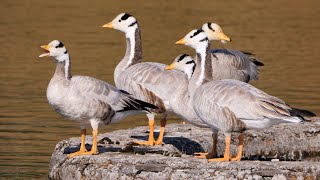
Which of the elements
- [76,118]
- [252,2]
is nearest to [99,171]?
[76,118]

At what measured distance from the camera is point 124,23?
59.9 ft

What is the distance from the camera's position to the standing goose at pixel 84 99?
589 inches

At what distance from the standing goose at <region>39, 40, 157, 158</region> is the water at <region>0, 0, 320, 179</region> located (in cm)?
140

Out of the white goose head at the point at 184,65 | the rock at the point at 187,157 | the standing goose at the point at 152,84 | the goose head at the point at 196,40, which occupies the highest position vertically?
the goose head at the point at 196,40

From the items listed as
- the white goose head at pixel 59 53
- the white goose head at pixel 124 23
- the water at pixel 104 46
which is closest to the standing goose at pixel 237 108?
the white goose head at pixel 59 53

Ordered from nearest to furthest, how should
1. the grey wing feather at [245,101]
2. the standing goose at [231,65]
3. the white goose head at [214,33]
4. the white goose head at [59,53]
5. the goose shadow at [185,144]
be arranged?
the grey wing feather at [245,101] < the white goose head at [59,53] < the goose shadow at [185,144] < the white goose head at [214,33] < the standing goose at [231,65]

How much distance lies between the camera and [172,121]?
21609mm

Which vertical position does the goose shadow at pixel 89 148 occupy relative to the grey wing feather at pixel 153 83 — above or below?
below

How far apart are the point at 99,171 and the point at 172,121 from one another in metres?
7.06

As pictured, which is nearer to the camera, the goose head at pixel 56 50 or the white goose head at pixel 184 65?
the goose head at pixel 56 50

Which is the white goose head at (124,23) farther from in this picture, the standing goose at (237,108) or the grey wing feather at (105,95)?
the standing goose at (237,108)

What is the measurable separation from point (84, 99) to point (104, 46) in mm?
16630

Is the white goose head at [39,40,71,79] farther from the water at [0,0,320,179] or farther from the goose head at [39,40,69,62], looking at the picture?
the water at [0,0,320,179]

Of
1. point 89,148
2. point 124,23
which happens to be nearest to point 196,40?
point 89,148
